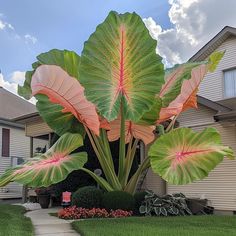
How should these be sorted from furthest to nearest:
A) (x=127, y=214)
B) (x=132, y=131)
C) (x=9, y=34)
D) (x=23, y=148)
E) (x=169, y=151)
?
(x=23, y=148) < (x=9, y=34) < (x=132, y=131) < (x=127, y=214) < (x=169, y=151)

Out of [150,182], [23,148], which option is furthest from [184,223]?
[23,148]

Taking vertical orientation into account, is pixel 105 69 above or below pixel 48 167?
above

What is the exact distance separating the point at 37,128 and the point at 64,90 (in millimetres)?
7974

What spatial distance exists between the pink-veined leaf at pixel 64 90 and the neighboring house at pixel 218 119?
4.20 metres

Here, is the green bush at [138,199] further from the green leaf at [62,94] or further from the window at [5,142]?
the window at [5,142]

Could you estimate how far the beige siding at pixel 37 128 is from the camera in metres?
16.3

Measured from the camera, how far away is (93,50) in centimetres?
895

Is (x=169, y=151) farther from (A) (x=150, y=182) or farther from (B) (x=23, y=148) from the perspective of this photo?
(B) (x=23, y=148)

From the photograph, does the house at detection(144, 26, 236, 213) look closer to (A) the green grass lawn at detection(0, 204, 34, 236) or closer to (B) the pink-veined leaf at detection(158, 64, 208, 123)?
(B) the pink-veined leaf at detection(158, 64, 208, 123)

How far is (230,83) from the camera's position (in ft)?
47.7

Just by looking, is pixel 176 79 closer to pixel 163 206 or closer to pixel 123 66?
pixel 123 66

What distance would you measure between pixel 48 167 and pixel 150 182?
6367 millimetres

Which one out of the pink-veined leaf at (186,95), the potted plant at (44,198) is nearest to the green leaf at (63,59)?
the pink-veined leaf at (186,95)

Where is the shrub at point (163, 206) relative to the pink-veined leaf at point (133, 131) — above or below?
below
